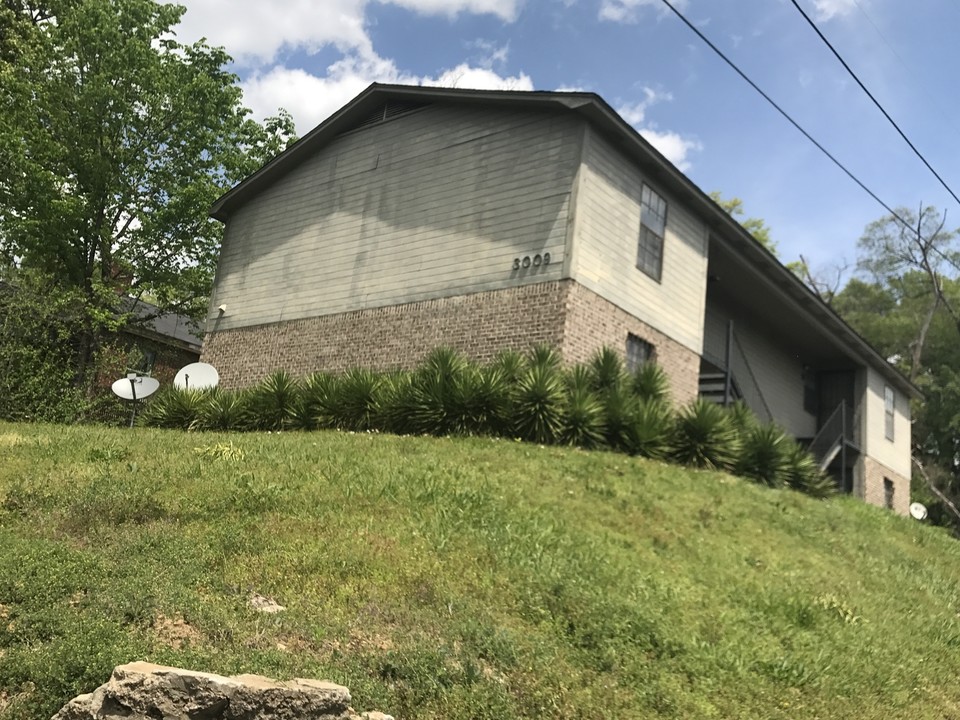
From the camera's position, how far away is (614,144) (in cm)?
1680

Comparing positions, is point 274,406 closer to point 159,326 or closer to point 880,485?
point 159,326

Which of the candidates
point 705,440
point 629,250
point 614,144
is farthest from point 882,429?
point 705,440

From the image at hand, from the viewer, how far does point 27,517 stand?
7.21m

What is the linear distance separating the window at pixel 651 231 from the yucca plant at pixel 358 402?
20.0ft

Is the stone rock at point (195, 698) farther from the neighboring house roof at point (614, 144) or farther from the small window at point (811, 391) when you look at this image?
the small window at point (811, 391)

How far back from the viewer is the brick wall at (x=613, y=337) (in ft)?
49.9

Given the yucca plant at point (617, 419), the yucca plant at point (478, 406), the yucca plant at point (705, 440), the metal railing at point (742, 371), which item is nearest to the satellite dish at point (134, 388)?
the yucca plant at point (478, 406)

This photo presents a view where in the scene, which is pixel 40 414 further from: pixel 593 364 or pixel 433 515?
pixel 433 515

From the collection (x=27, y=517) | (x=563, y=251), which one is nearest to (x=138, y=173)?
(x=563, y=251)

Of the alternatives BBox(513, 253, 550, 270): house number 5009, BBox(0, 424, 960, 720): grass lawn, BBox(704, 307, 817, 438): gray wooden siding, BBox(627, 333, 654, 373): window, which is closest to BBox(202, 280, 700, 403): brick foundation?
BBox(627, 333, 654, 373): window

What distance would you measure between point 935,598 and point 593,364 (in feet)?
20.9

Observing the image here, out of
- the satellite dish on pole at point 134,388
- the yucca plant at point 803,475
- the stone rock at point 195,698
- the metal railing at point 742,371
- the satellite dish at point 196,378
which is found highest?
the metal railing at point 742,371

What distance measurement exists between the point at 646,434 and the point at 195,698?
9.86 m

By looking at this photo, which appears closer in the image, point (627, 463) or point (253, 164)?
point (627, 463)
